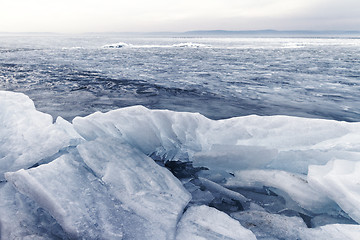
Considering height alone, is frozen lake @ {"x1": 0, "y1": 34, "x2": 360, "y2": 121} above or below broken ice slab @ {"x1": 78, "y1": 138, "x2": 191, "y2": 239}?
below

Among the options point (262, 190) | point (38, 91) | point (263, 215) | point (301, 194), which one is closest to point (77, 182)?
point (263, 215)

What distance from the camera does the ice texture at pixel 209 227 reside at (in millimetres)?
1803

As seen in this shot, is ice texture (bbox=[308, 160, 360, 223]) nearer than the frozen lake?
Yes

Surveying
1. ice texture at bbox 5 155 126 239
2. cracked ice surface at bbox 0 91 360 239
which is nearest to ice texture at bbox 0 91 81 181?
cracked ice surface at bbox 0 91 360 239

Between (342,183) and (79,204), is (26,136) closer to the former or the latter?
(79,204)

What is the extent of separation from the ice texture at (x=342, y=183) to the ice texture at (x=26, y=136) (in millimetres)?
2332

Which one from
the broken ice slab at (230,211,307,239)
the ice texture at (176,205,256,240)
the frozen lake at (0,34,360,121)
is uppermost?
the ice texture at (176,205,256,240)

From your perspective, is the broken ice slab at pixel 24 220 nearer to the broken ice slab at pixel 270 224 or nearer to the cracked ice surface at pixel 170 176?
the cracked ice surface at pixel 170 176

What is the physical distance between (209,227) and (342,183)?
1.07 m

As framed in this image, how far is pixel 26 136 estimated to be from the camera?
2.83 m

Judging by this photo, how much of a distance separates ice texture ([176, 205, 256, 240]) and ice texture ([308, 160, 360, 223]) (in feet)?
2.51

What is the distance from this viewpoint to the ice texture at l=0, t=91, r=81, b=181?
257 cm

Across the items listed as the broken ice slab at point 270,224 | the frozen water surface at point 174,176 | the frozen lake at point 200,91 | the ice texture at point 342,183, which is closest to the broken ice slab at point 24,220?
the frozen water surface at point 174,176

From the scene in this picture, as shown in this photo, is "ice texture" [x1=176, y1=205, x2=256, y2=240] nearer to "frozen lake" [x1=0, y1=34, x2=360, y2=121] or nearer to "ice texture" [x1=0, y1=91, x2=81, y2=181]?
"ice texture" [x1=0, y1=91, x2=81, y2=181]
